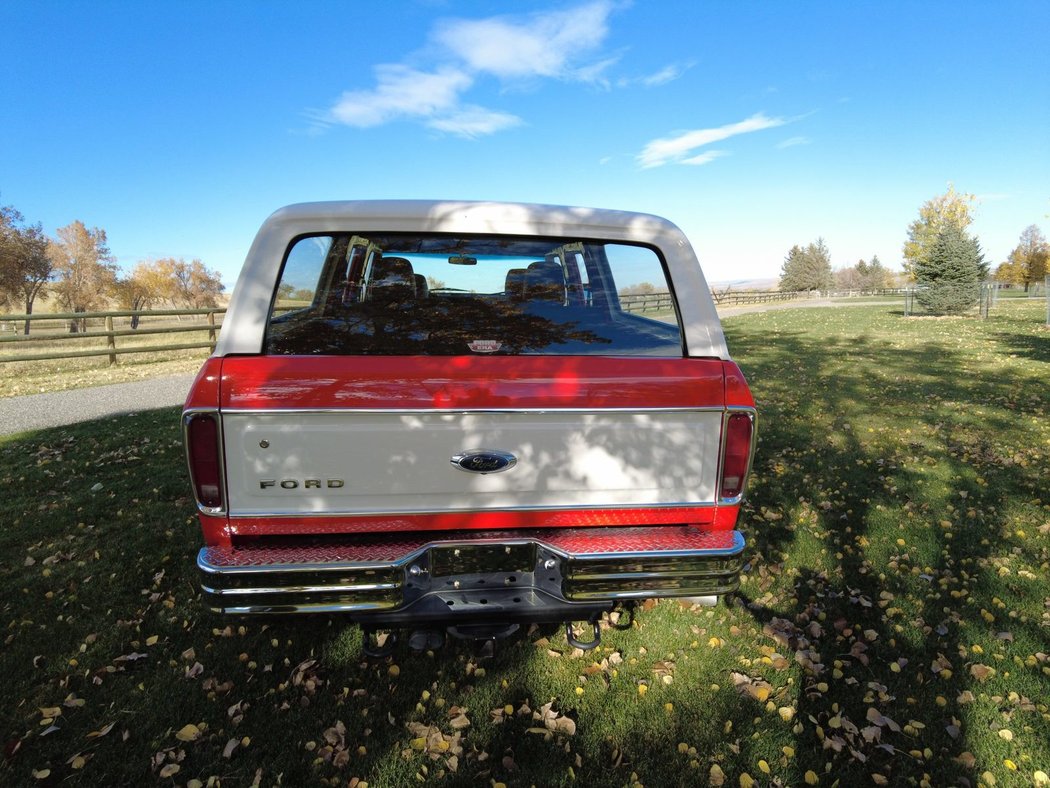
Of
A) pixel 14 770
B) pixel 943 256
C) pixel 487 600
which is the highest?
pixel 943 256

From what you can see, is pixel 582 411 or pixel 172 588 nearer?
pixel 582 411

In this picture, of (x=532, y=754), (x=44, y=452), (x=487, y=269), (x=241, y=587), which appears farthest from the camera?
(x=44, y=452)

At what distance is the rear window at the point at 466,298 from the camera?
2.36 metres

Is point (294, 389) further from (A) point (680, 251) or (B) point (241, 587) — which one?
(A) point (680, 251)

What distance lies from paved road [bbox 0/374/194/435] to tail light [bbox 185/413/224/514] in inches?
289

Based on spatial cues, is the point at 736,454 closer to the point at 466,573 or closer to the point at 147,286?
the point at 466,573

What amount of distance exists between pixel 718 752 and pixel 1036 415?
7894mm

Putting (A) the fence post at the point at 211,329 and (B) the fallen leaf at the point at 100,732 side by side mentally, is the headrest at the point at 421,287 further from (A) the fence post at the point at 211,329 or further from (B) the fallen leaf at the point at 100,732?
(A) the fence post at the point at 211,329

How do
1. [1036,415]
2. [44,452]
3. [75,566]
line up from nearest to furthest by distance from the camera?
1. [75,566]
2. [44,452]
3. [1036,415]

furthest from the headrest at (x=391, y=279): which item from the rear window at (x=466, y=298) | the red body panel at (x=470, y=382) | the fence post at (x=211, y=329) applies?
the fence post at (x=211, y=329)

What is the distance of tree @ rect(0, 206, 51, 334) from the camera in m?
29.1

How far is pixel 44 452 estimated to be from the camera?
21.0ft

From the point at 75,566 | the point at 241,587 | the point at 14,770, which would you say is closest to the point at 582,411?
the point at 241,587

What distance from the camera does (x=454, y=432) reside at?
2244 mm
